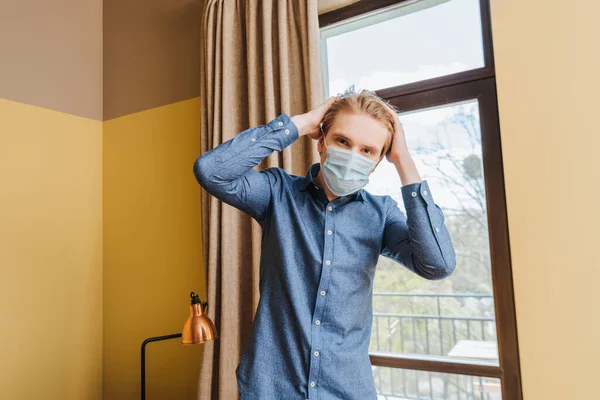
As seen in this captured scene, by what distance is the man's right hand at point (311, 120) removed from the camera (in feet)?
3.70

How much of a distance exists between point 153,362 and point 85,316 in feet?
1.60

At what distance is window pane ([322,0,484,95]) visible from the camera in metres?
1.72

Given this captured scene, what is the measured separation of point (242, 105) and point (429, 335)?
51.0 inches

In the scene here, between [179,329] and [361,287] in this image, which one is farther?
[179,329]

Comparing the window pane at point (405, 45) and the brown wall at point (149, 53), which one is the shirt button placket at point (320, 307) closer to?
the window pane at point (405, 45)

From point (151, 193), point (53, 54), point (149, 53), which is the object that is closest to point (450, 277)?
point (151, 193)

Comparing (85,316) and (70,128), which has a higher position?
(70,128)

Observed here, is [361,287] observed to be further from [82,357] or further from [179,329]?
[82,357]

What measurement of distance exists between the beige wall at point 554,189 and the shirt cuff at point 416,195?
0.59 meters

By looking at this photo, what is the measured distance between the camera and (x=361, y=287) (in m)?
1.08

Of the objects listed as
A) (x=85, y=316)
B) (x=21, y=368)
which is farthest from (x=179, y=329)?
(x=21, y=368)

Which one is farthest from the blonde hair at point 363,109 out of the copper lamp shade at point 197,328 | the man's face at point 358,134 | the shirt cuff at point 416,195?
the copper lamp shade at point 197,328

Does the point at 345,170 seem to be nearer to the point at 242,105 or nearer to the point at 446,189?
the point at 446,189

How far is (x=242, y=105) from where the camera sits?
2.00 m
